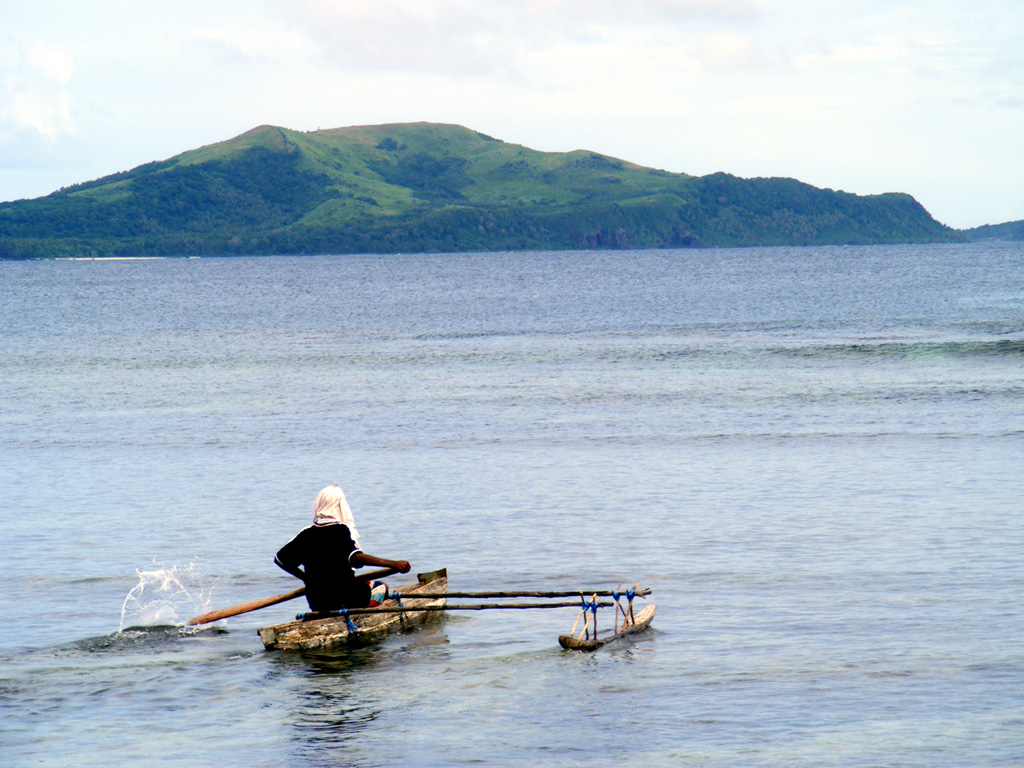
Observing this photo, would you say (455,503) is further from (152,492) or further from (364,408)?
(364,408)

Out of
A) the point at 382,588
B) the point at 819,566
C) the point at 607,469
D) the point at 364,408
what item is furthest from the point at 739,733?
the point at 364,408

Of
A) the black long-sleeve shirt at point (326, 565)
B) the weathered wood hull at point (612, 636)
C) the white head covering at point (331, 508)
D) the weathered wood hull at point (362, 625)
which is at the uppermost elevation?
the white head covering at point (331, 508)

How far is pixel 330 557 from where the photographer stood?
51.8 ft

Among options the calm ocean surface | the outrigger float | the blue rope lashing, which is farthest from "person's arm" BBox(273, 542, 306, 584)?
the calm ocean surface

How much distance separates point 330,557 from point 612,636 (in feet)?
13.3

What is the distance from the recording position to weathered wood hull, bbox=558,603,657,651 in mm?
15547

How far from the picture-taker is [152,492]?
27.4 m

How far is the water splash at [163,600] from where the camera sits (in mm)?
17688

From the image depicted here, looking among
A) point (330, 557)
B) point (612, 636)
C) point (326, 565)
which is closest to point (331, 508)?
point (330, 557)

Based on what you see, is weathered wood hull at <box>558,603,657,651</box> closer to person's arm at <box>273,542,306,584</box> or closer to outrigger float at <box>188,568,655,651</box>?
outrigger float at <box>188,568,655,651</box>

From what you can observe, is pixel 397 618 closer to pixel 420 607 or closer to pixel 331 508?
pixel 420 607

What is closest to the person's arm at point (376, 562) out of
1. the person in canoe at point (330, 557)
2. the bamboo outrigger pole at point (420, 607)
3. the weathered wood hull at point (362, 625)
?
the person in canoe at point (330, 557)

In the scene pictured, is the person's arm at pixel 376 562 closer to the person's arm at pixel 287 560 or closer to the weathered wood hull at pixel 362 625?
the person's arm at pixel 287 560

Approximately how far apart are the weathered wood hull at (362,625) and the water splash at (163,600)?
2.56 metres
